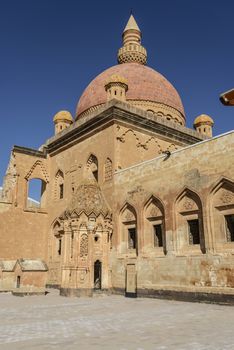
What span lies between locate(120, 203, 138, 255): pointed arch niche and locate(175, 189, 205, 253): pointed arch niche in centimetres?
269

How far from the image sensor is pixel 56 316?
8844 mm

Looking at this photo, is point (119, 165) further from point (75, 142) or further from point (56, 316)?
point (56, 316)

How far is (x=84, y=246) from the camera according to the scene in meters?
15.6

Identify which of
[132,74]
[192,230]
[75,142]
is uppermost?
[132,74]

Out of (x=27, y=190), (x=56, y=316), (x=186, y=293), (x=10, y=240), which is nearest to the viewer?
(x=56, y=316)

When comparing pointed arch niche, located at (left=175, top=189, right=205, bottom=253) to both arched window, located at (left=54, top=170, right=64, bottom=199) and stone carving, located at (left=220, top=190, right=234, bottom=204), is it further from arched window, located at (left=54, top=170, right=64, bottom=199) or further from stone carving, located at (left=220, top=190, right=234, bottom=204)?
arched window, located at (left=54, top=170, right=64, bottom=199)

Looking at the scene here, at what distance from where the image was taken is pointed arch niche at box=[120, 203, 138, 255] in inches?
642

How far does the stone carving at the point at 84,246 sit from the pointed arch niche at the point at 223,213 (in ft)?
19.3

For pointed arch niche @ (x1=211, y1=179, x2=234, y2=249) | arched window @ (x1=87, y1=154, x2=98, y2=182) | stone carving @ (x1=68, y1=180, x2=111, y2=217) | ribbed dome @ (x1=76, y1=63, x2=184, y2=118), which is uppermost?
ribbed dome @ (x1=76, y1=63, x2=184, y2=118)

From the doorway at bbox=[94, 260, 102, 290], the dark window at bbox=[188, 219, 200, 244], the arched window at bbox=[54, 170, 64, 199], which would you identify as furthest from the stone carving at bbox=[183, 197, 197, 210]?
the arched window at bbox=[54, 170, 64, 199]

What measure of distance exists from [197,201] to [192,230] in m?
1.24

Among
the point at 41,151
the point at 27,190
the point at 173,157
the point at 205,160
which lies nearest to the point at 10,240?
the point at 27,190

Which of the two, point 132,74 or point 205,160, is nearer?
point 205,160

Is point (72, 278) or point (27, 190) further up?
point (27, 190)
